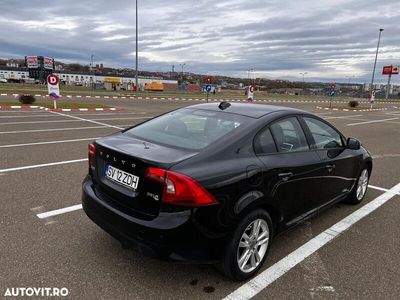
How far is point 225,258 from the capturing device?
9.79 ft

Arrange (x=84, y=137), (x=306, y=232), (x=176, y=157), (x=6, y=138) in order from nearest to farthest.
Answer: (x=176, y=157) → (x=306, y=232) → (x=6, y=138) → (x=84, y=137)

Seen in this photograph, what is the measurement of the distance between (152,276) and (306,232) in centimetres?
202

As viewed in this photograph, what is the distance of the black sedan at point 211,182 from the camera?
277 cm

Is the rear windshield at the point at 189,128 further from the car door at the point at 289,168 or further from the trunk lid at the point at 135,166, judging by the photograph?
the car door at the point at 289,168

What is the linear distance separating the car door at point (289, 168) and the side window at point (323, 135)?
0.81 ft

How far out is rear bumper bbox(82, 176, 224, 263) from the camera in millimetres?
2736

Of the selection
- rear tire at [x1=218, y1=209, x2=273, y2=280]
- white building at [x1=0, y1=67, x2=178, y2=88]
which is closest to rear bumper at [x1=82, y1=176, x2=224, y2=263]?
rear tire at [x1=218, y1=209, x2=273, y2=280]

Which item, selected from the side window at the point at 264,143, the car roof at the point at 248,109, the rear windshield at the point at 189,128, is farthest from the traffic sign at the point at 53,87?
the side window at the point at 264,143

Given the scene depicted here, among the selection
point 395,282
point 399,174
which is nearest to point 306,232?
point 395,282

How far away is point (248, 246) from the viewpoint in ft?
10.4

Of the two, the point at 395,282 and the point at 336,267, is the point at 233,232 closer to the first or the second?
the point at 336,267

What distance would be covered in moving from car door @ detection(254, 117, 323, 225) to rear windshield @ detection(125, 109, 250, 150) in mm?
351

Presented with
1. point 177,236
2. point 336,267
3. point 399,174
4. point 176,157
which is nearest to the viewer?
point 177,236

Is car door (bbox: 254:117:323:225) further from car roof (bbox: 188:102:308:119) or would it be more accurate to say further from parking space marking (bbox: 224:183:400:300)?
parking space marking (bbox: 224:183:400:300)
